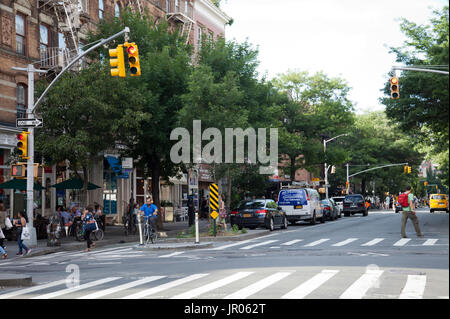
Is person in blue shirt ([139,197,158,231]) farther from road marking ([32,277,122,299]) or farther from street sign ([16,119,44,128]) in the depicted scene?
road marking ([32,277,122,299])

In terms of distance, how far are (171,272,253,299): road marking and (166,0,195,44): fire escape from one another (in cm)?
3450

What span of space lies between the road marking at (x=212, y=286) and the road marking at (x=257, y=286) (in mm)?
577

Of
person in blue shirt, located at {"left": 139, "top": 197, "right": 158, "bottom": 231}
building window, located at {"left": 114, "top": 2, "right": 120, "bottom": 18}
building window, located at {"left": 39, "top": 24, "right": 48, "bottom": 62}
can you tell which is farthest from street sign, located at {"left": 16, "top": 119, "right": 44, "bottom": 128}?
building window, located at {"left": 114, "top": 2, "right": 120, "bottom": 18}

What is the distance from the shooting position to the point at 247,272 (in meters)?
12.0

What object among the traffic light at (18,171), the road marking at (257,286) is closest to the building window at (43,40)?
the traffic light at (18,171)

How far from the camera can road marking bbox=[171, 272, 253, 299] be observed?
8863 millimetres

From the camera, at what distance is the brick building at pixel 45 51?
2847cm

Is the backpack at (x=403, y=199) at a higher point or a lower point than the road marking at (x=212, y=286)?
higher

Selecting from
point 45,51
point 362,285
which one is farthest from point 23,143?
point 362,285

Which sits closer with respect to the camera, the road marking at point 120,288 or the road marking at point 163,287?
the road marking at point 163,287

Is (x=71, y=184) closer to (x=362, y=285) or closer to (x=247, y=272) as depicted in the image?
(x=247, y=272)

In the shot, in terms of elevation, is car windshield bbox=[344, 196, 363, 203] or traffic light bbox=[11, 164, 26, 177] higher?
traffic light bbox=[11, 164, 26, 177]

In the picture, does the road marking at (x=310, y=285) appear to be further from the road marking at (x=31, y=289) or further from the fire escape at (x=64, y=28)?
the fire escape at (x=64, y=28)

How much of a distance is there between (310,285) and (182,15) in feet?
126
